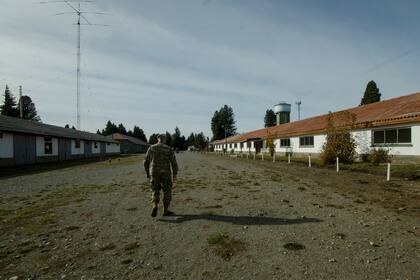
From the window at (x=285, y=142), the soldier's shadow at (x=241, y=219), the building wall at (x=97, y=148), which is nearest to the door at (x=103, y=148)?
the building wall at (x=97, y=148)

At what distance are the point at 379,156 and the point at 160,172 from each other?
16842mm

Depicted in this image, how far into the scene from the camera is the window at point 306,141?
94.3 ft

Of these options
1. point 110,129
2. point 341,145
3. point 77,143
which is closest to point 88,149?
point 77,143

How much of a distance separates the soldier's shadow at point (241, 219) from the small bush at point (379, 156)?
14647mm

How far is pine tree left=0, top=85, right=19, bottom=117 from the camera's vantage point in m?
73.1

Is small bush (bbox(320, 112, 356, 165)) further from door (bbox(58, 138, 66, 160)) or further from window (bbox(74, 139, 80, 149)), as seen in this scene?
window (bbox(74, 139, 80, 149))

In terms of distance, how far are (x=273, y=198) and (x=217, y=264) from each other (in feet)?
16.2

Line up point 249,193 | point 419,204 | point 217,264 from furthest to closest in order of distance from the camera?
point 249,193 → point 419,204 → point 217,264

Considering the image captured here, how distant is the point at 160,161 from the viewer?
6.83 metres

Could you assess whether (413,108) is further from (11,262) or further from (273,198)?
(11,262)

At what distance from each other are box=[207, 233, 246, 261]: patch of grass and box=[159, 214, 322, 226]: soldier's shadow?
3.15ft

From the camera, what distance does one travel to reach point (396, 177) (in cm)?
1338

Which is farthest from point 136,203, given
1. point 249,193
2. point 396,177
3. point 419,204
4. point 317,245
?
point 396,177

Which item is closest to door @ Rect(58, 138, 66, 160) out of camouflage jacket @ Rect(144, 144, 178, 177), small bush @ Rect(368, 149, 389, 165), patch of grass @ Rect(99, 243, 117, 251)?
camouflage jacket @ Rect(144, 144, 178, 177)
